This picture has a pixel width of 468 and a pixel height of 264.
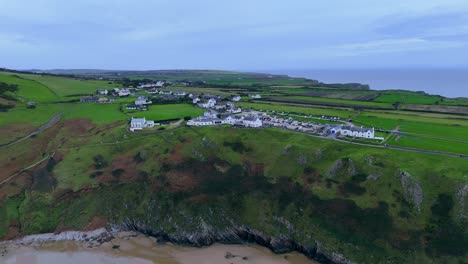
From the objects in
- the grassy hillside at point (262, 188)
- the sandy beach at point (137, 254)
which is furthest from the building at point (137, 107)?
the sandy beach at point (137, 254)

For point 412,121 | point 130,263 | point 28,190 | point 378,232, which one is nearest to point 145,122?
point 28,190

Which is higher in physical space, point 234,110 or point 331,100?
point 331,100

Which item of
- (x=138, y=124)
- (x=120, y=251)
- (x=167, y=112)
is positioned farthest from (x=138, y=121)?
(x=120, y=251)

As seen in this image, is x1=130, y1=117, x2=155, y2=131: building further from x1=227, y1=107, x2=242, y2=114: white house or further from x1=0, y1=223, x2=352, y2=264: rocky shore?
x1=0, y1=223, x2=352, y2=264: rocky shore

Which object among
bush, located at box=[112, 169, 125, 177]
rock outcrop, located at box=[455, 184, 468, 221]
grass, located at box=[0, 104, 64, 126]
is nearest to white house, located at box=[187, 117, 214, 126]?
bush, located at box=[112, 169, 125, 177]

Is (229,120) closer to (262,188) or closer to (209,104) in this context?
(209,104)

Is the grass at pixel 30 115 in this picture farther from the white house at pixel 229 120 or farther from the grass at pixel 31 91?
the white house at pixel 229 120

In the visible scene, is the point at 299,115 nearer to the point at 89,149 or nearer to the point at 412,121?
the point at 412,121
